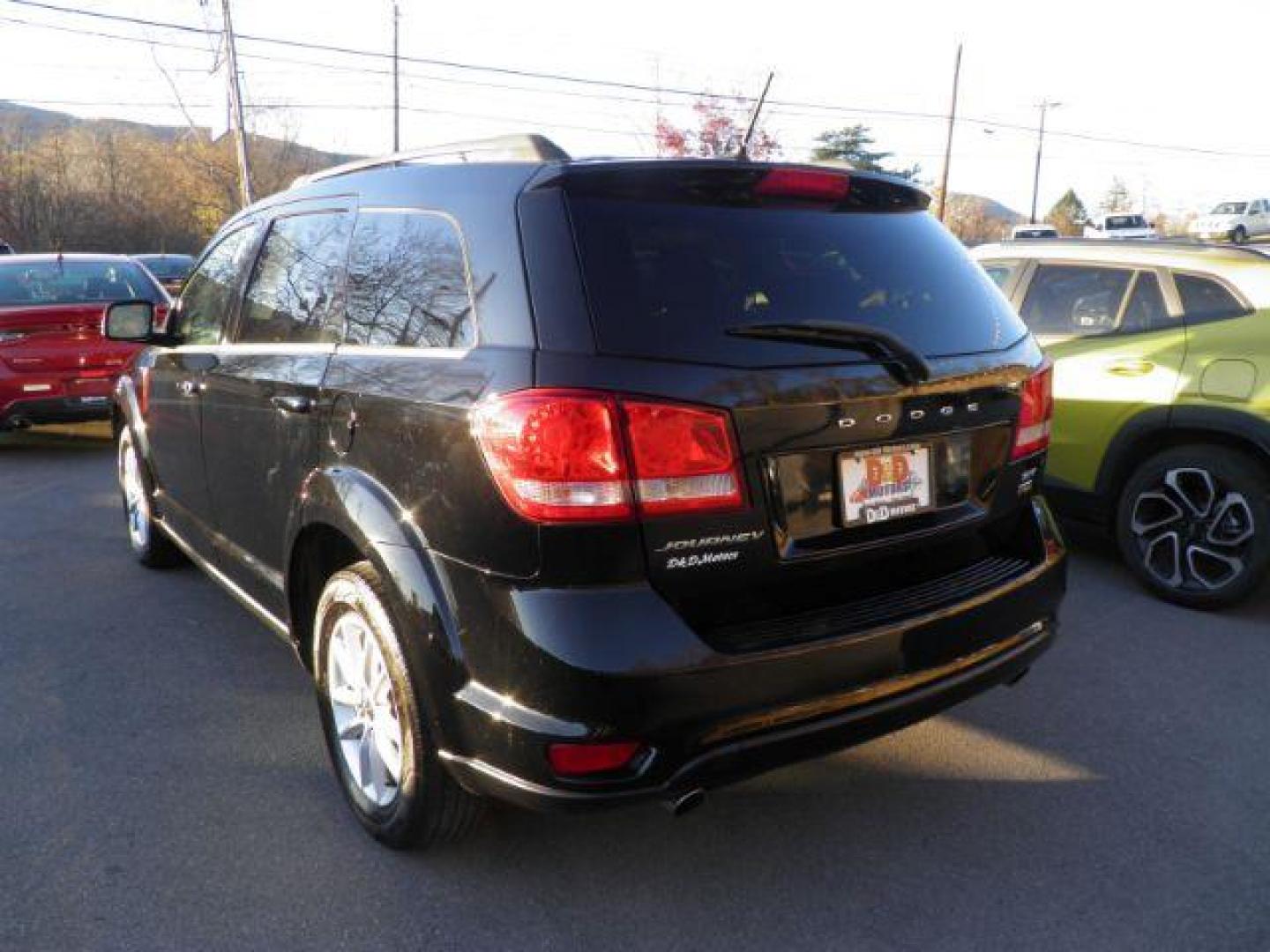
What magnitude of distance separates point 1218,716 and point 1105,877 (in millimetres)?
1241

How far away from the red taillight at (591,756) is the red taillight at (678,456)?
1.64 feet

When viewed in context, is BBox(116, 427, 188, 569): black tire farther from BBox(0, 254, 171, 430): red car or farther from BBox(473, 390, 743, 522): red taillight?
BBox(473, 390, 743, 522): red taillight

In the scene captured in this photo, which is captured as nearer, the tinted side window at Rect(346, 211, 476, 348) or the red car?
the tinted side window at Rect(346, 211, 476, 348)

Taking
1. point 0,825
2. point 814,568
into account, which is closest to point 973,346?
point 814,568

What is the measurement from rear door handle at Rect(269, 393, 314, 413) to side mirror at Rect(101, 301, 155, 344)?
1709 mm

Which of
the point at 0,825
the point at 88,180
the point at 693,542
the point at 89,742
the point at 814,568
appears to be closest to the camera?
the point at 693,542

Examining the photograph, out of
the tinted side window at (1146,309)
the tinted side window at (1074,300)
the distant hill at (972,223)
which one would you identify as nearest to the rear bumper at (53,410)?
the tinted side window at (1074,300)

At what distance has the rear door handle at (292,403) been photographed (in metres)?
2.88

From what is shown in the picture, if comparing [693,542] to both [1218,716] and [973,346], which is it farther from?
[1218,716]

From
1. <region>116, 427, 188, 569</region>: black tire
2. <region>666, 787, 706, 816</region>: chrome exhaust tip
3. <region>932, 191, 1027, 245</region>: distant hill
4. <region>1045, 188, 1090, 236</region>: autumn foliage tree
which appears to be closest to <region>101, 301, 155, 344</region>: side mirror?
<region>116, 427, 188, 569</region>: black tire

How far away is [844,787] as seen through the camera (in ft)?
9.98

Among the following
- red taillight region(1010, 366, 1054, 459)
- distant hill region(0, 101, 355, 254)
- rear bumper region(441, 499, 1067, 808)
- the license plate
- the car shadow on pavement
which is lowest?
the car shadow on pavement

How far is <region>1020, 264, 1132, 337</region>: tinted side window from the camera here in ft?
16.7

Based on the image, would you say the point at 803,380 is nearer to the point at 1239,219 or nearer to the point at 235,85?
the point at 235,85
